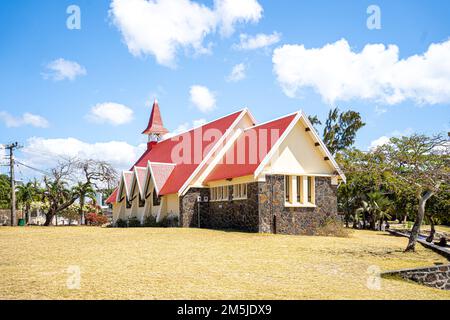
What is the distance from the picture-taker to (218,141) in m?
30.1

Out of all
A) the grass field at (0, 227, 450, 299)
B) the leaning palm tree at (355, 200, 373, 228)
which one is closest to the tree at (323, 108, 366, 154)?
the leaning palm tree at (355, 200, 373, 228)

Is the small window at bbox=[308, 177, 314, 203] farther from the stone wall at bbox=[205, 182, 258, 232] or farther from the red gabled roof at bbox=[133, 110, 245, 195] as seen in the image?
the red gabled roof at bbox=[133, 110, 245, 195]

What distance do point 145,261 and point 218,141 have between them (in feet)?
57.1

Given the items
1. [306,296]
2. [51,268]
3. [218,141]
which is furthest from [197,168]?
[306,296]

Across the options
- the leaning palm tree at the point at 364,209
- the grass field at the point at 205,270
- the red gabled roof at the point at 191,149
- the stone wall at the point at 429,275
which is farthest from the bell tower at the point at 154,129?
the stone wall at the point at 429,275

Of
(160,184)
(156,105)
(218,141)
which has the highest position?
(156,105)

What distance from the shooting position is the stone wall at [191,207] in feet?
95.5

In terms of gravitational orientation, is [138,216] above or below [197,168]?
below

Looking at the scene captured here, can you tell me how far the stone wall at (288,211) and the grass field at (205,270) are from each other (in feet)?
17.3

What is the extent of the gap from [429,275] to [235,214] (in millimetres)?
15315

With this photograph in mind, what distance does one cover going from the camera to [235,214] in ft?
88.1

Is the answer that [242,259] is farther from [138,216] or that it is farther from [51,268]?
[138,216]

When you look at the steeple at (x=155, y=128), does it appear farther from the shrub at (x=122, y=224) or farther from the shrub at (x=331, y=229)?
the shrub at (x=331, y=229)
